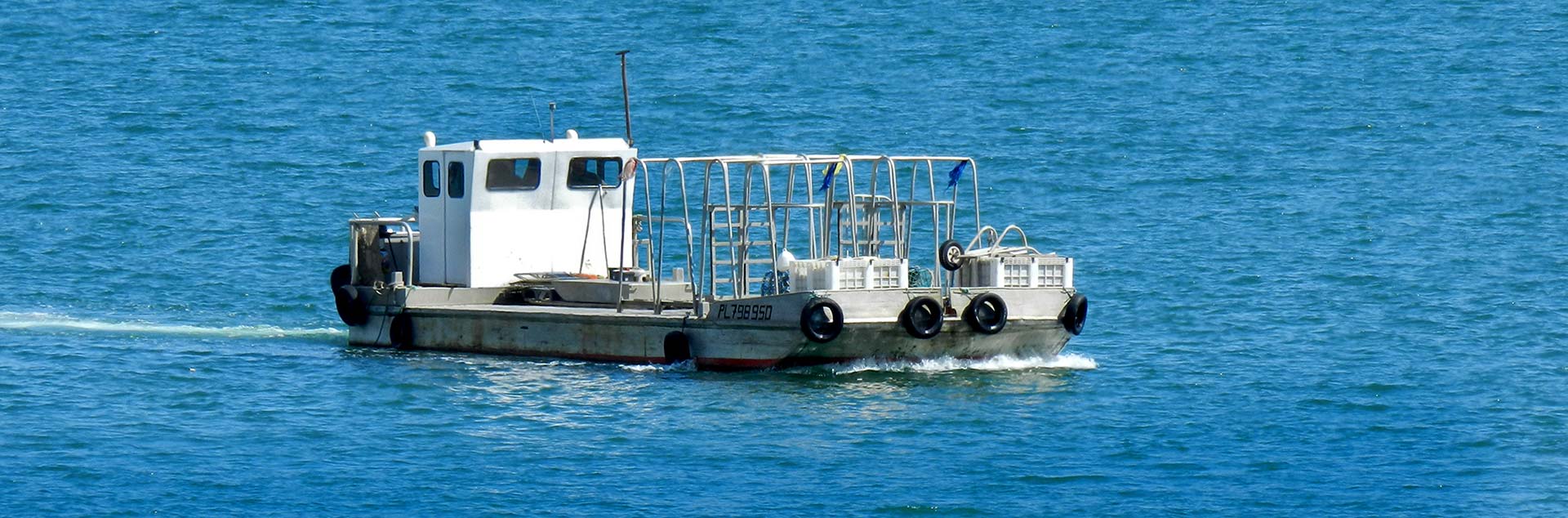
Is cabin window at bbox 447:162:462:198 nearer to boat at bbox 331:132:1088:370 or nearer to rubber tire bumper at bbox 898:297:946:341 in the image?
boat at bbox 331:132:1088:370

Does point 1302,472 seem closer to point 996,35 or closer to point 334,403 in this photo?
point 334,403

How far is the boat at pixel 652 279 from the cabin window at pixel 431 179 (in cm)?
2

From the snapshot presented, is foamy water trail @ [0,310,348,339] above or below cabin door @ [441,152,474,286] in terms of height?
below

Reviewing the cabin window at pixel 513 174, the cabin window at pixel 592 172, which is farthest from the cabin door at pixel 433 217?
the cabin window at pixel 592 172

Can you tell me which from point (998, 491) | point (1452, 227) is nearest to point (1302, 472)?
point (998, 491)

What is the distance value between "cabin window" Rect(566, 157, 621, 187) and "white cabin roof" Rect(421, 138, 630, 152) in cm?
14

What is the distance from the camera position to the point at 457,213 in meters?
29.2

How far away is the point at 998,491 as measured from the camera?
20641 millimetres

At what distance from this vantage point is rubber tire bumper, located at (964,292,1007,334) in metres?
25.7

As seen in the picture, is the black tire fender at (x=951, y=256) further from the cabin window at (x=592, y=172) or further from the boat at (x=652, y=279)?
the cabin window at (x=592, y=172)

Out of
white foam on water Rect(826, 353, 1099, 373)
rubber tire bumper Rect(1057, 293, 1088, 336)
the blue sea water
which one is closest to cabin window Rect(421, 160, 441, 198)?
the blue sea water

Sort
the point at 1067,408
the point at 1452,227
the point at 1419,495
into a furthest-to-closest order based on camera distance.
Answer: the point at 1452,227
the point at 1067,408
the point at 1419,495

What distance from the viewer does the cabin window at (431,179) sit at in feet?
96.5

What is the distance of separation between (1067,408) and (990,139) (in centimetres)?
2937
